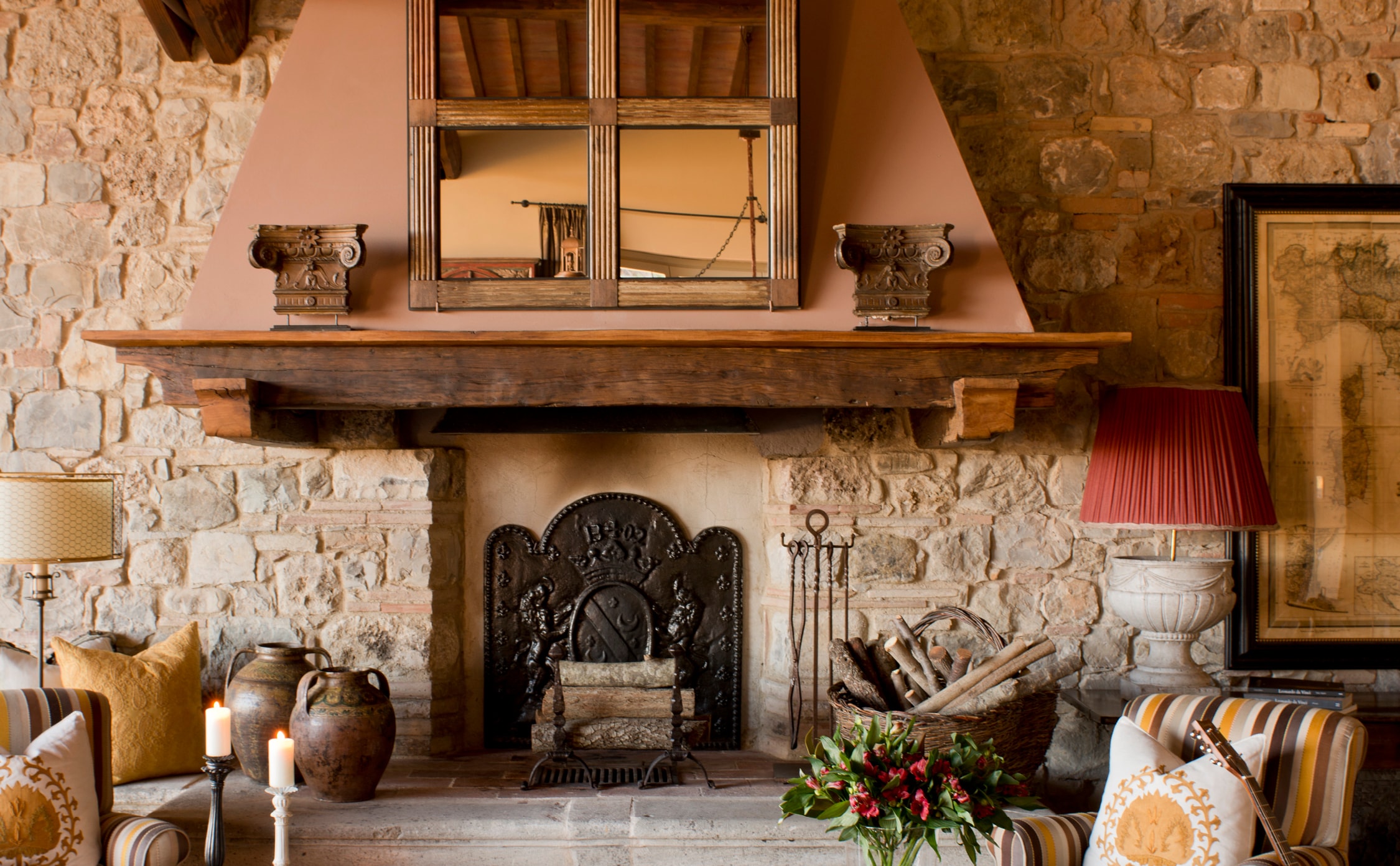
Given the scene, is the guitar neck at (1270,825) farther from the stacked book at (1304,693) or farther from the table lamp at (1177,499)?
the table lamp at (1177,499)

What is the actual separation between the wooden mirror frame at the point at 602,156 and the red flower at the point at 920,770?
4.99ft

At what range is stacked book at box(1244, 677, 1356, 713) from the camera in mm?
2932

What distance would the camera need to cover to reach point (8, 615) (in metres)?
3.48

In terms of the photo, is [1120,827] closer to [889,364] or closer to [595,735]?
[889,364]

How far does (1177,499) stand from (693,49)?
2046 millimetres

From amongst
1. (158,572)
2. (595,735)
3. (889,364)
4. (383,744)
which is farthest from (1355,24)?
(158,572)

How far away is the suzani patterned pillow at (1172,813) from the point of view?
224 cm

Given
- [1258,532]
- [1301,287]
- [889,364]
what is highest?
[1301,287]

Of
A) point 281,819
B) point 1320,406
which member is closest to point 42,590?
point 281,819

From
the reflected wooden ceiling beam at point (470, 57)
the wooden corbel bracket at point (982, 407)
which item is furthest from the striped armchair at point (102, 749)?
the wooden corbel bracket at point (982, 407)

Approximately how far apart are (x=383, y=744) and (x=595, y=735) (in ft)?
2.22

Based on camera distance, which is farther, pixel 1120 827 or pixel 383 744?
pixel 383 744

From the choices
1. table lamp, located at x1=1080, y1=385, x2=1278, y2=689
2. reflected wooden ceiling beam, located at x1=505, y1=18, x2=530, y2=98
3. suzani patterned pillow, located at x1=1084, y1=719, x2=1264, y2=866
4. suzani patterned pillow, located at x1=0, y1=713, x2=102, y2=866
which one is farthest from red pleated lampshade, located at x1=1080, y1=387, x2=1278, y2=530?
suzani patterned pillow, located at x1=0, y1=713, x2=102, y2=866

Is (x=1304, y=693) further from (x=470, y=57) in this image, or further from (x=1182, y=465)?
(x=470, y=57)
